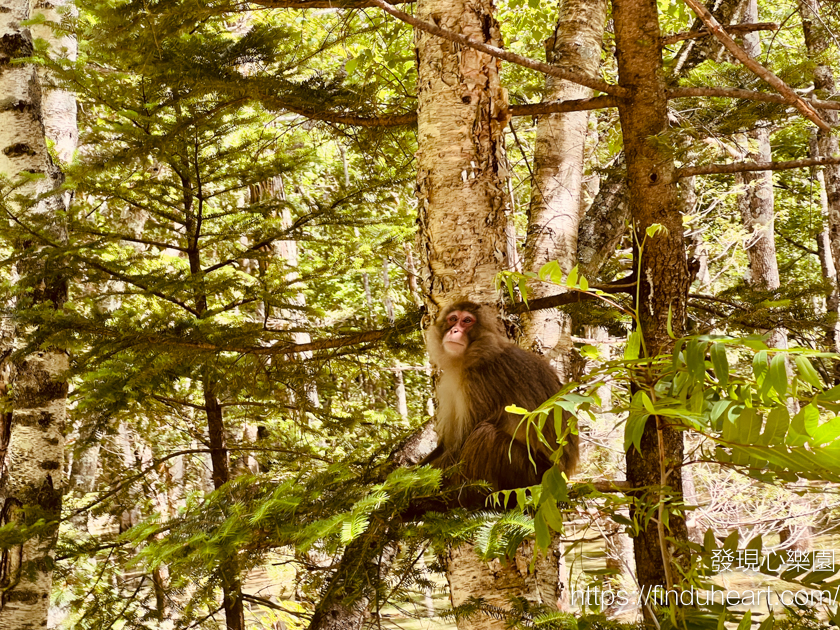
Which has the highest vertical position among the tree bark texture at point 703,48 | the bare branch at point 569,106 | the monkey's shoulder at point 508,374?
the tree bark texture at point 703,48

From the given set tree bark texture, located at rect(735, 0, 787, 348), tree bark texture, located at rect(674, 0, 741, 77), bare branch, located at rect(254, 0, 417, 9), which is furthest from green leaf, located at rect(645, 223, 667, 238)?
tree bark texture, located at rect(735, 0, 787, 348)

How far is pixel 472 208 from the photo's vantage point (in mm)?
3023

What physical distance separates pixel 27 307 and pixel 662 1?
8.57 m

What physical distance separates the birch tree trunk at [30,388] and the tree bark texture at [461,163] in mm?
2957

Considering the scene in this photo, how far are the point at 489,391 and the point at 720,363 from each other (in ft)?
6.68

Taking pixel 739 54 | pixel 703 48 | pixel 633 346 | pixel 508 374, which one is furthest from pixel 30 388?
pixel 703 48

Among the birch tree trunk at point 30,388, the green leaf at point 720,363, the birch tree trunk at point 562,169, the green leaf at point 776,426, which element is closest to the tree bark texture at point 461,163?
the green leaf at point 720,363

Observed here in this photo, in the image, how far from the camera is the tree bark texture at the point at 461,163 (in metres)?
3.03

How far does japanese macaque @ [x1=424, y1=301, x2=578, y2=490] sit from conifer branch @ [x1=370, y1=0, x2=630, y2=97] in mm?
1076

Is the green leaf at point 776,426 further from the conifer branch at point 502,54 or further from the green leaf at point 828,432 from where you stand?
the conifer branch at point 502,54

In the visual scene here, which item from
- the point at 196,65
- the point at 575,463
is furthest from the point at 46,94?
the point at 575,463

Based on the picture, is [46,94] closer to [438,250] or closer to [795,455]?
[438,250]

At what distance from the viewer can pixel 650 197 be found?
2920 mm

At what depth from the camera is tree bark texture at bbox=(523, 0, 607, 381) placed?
5.33 metres
